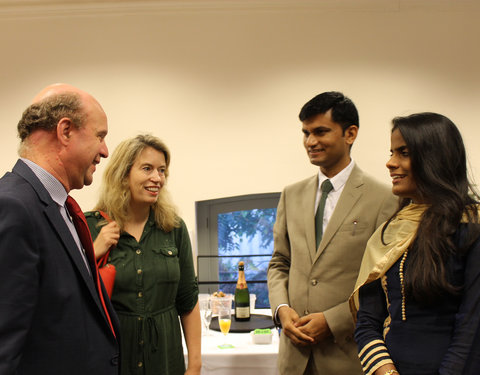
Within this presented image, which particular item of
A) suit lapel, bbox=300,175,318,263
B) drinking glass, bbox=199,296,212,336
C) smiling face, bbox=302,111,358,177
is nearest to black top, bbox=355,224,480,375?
suit lapel, bbox=300,175,318,263

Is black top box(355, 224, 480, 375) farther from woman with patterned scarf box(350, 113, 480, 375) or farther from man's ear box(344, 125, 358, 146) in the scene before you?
man's ear box(344, 125, 358, 146)

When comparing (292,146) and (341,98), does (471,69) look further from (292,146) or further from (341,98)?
(341,98)

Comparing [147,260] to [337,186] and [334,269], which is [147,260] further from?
[337,186]

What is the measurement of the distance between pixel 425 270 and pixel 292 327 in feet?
2.00

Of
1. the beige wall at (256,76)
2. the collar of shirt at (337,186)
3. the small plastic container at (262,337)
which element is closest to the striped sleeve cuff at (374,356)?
the collar of shirt at (337,186)

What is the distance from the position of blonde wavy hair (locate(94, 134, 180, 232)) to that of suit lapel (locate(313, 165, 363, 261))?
1.86ft

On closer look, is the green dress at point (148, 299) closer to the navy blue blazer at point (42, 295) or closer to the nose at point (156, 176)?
the nose at point (156, 176)

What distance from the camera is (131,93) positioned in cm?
339

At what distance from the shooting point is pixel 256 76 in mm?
3359

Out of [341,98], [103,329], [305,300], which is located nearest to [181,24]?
[341,98]

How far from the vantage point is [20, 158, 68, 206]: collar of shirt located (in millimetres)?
1060

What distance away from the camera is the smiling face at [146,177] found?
68.4 inches

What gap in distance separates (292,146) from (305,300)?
175 cm

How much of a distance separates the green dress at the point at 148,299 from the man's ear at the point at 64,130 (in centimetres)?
63
